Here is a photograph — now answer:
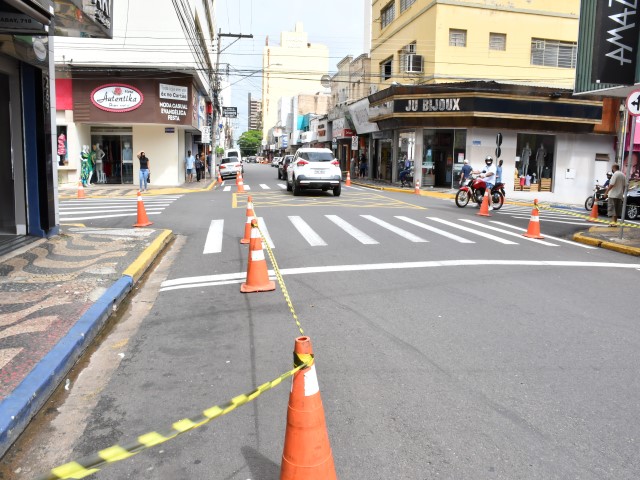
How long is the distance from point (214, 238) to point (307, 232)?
213cm

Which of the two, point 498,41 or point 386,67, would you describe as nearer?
point 498,41

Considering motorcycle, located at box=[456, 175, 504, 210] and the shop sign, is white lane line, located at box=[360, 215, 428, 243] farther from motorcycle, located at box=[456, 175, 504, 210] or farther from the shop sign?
the shop sign

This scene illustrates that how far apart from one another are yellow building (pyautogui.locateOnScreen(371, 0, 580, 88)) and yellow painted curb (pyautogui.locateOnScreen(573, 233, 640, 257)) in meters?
19.6

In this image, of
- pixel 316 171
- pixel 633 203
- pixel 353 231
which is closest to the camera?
pixel 353 231

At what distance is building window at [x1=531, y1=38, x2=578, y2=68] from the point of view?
32.1m

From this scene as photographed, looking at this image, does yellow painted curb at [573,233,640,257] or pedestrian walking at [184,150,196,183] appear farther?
pedestrian walking at [184,150,196,183]

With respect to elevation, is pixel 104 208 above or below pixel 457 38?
below

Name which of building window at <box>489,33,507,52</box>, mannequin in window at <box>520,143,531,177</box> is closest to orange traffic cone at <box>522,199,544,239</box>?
mannequin in window at <box>520,143,531,177</box>

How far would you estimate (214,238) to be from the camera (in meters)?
11.8

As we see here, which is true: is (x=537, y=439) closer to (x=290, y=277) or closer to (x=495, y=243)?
(x=290, y=277)

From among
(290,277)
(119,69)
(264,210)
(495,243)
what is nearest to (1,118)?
(290,277)

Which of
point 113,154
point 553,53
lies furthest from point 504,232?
point 553,53

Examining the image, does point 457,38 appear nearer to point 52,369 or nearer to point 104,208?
point 104,208

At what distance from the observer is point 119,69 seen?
1068 inches
